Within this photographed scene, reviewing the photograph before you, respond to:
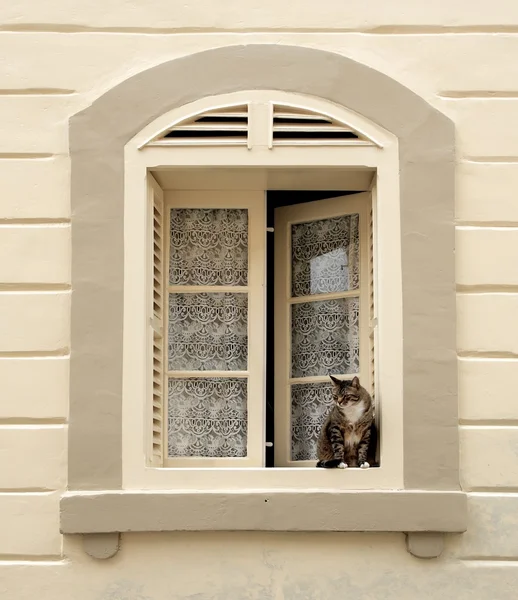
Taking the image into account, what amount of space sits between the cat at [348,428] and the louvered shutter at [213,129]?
137cm

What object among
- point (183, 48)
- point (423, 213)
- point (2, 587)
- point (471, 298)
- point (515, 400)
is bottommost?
point (2, 587)

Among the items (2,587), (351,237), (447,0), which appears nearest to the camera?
(2,587)

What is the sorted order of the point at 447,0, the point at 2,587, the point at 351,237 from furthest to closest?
the point at 351,237
the point at 447,0
the point at 2,587

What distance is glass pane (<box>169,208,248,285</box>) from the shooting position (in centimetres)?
712

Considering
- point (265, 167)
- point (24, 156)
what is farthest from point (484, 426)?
point (24, 156)

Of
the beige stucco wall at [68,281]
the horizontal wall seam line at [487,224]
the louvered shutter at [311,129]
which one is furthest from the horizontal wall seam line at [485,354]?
the louvered shutter at [311,129]

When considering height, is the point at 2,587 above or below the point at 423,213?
below

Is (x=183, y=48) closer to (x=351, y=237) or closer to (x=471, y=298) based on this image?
(x=351, y=237)

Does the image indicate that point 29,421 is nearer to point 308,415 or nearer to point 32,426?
point 32,426

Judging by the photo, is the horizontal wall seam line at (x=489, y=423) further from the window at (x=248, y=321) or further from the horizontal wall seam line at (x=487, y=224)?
→ the horizontal wall seam line at (x=487, y=224)

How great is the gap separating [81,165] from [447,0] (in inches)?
83.4

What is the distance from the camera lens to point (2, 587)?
6363 millimetres

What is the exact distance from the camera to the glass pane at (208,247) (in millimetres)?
7117

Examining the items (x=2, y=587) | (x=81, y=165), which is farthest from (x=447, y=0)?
(x=2, y=587)
